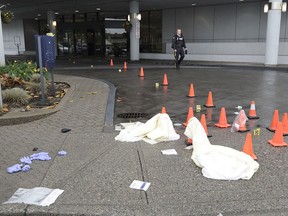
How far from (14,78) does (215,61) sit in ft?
55.5

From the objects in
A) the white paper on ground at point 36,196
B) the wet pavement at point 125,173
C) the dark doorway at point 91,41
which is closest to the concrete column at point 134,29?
the dark doorway at point 91,41

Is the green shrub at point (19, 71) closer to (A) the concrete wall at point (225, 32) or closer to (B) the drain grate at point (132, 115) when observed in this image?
(B) the drain grate at point (132, 115)

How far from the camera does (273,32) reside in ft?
62.8

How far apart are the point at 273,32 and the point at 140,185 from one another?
57.5 ft

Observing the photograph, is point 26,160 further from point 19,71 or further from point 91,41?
point 91,41

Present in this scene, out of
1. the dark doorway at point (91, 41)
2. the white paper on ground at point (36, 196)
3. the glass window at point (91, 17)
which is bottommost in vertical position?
the white paper on ground at point (36, 196)

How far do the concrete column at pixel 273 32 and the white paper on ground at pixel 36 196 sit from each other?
1806cm

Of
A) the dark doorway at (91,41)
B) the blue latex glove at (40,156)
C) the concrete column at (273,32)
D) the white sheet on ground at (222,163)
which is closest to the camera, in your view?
the white sheet on ground at (222,163)

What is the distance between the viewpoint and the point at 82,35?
118ft

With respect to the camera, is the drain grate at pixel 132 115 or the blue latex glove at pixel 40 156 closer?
the blue latex glove at pixel 40 156

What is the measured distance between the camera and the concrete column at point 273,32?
1881 cm

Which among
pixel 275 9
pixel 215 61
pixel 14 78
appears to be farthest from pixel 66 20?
pixel 14 78

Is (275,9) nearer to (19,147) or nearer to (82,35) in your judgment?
→ (19,147)

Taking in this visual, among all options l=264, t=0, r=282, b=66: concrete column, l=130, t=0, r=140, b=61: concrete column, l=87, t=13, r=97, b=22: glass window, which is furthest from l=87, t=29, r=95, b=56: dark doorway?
l=264, t=0, r=282, b=66: concrete column
